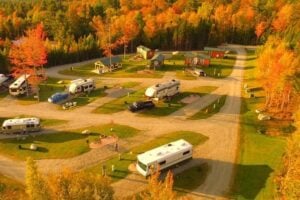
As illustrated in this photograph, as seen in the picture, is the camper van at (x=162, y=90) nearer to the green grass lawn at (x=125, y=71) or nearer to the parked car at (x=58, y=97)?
the green grass lawn at (x=125, y=71)

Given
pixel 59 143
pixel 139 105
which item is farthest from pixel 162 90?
pixel 59 143

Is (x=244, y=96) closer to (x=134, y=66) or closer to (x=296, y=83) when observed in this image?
(x=296, y=83)

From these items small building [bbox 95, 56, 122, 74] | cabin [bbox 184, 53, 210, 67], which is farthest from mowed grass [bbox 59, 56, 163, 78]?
cabin [bbox 184, 53, 210, 67]

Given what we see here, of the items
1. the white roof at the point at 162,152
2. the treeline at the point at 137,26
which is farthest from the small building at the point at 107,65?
the white roof at the point at 162,152

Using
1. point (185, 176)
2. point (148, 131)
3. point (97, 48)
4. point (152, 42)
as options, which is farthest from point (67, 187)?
point (152, 42)

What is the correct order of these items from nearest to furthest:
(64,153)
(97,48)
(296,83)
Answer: (64,153)
(296,83)
(97,48)

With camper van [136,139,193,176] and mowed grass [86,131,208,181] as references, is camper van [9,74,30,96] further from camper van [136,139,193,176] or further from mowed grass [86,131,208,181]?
camper van [136,139,193,176]

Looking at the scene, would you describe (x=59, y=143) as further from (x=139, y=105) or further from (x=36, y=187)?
(x=36, y=187)
